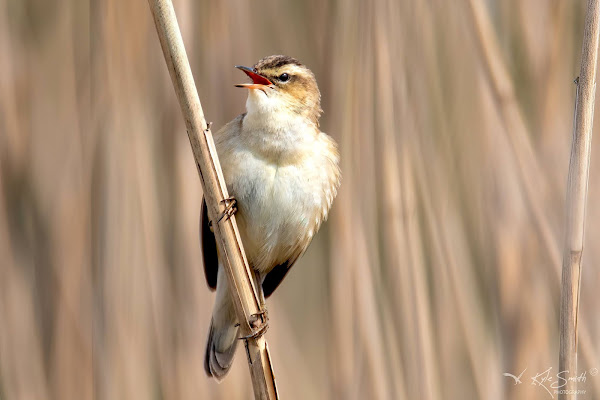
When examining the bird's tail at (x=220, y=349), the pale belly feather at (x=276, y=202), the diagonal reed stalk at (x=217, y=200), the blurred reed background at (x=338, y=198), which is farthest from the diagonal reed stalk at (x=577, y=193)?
the bird's tail at (x=220, y=349)

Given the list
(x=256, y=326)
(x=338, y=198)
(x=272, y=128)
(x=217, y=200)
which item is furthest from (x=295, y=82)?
(x=256, y=326)

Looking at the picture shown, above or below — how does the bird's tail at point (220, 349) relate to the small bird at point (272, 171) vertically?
below

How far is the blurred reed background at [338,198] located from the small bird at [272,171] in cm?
7

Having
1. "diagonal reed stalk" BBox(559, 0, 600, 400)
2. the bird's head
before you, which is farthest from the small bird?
"diagonal reed stalk" BBox(559, 0, 600, 400)

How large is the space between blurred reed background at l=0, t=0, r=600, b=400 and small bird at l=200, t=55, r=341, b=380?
69mm

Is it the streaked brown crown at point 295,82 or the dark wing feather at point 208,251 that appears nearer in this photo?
the streaked brown crown at point 295,82

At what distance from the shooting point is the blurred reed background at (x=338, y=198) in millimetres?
2234

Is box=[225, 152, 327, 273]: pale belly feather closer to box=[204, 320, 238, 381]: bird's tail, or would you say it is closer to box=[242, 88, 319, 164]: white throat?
box=[242, 88, 319, 164]: white throat

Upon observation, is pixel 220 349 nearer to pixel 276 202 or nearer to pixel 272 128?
pixel 276 202

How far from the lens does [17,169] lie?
2.27 m

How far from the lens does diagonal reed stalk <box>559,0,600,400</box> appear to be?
1496mm

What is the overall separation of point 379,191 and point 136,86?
874 mm

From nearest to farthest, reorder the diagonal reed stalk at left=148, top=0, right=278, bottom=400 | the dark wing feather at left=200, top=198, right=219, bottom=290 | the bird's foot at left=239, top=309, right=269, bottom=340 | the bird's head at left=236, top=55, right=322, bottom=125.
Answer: the diagonal reed stalk at left=148, top=0, right=278, bottom=400 → the bird's foot at left=239, top=309, right=269, bottom=340 → the bird's head at left=236, top=55, right=322, bottom=125 → the dark wing feather at left=200, top=198, right=219, bottom=290

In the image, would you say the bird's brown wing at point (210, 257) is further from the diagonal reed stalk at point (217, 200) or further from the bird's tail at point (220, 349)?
the diagonal reed stalk at point (217, 200)
